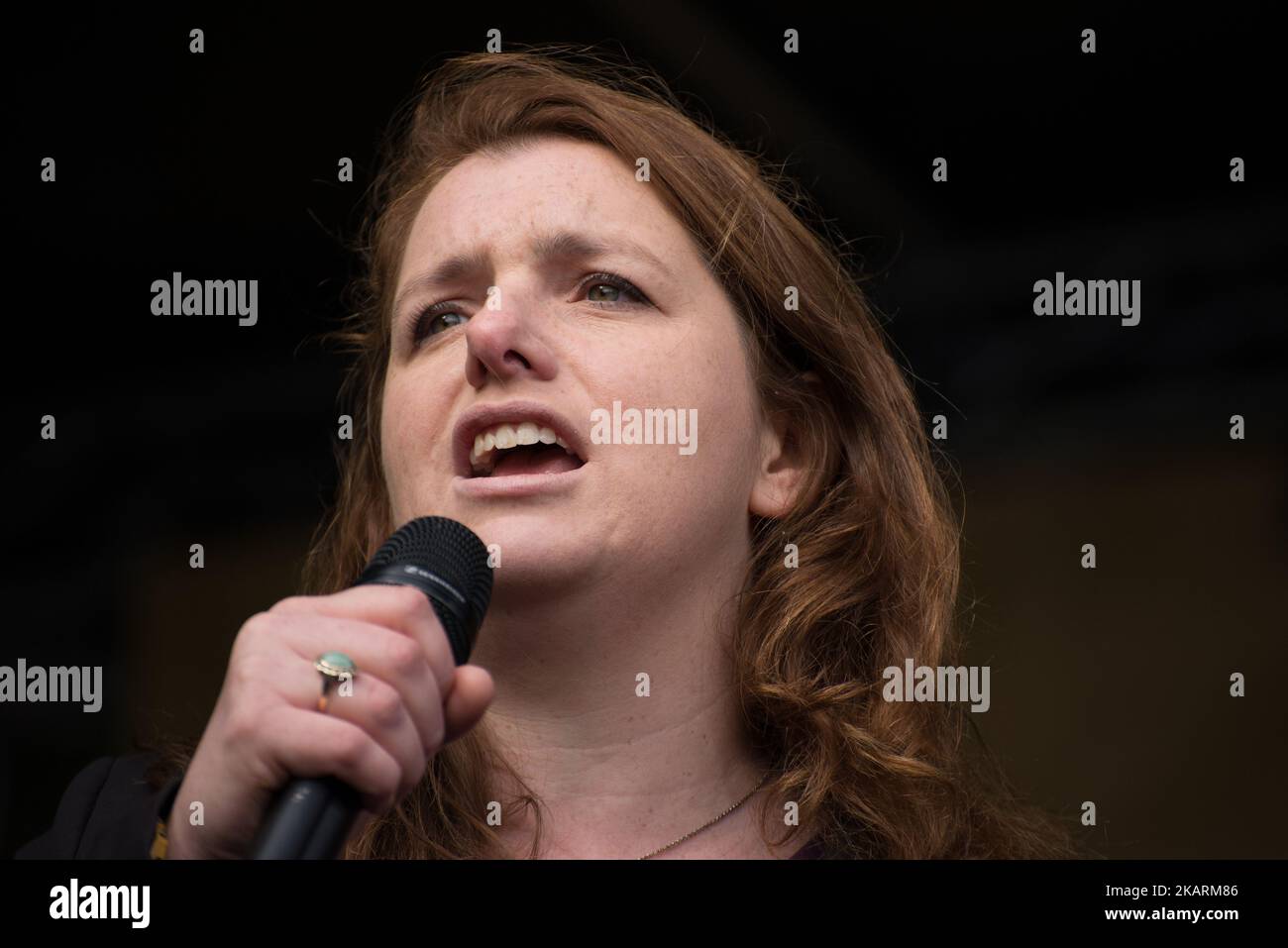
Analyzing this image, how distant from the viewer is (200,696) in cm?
339

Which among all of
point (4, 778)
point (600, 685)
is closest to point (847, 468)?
point (600, 685)

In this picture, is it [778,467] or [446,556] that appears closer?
[446,556]

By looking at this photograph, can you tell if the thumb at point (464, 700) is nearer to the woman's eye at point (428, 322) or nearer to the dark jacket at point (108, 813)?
the dark jacket at point (108, 813)

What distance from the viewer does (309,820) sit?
39.5 inches

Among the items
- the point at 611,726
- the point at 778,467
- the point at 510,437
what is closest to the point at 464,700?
the point at 510,437

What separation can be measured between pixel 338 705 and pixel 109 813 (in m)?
0.74

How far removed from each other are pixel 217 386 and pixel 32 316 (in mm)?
522

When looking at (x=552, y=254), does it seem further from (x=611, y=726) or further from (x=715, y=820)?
(x=715, y=820)

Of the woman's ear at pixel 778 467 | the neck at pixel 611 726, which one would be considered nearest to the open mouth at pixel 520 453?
the neck at pixel 611 726

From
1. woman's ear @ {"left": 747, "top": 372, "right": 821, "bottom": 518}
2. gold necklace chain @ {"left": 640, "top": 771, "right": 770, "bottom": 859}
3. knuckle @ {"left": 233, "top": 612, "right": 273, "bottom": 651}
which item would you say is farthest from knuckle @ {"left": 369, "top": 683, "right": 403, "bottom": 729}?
woman's ear @ {"left": 747, "top": 372, "right": 821, "bottom": 518}

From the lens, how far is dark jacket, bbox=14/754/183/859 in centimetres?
147

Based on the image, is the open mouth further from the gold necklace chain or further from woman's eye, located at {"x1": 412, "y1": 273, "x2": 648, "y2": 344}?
the gold necklace chain

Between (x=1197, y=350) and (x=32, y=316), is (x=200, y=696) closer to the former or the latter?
(x=32, y=316)

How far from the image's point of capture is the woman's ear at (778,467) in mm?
2031
